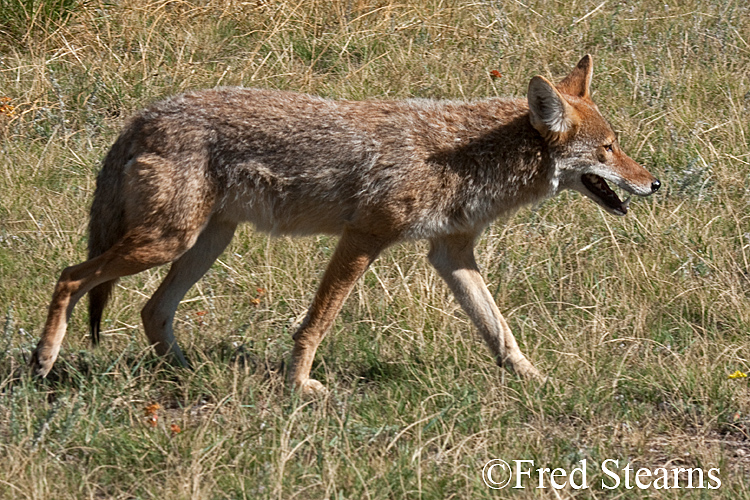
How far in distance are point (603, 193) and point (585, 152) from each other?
0.27 m

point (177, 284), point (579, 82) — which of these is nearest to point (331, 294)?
point (177, 284)

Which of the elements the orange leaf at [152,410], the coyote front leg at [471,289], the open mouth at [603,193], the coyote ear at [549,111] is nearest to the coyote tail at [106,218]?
the orange leaf at [152,410]

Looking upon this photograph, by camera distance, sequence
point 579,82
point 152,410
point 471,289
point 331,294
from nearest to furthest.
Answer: point 152,410 → point 331,294 → point 471,289 → point 579,82

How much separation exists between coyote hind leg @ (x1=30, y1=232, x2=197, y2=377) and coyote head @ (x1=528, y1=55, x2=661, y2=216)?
6.52ft

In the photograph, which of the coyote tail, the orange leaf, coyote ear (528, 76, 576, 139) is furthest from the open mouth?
the orange leaf

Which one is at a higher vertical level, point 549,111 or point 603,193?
point 549,111

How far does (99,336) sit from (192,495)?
184 cm

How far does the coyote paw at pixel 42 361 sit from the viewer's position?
4.77 m

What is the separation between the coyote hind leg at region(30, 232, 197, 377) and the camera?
4762 millimetres

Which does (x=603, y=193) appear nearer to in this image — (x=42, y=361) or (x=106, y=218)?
(x=106, y=218)

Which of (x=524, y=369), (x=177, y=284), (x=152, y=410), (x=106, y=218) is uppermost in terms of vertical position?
(x=106, y=218)

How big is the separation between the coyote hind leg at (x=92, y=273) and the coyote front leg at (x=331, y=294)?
2.41ft

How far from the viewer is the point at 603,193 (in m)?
5.33

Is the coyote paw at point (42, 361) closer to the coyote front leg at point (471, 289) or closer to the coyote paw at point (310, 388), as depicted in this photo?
the coyote paw at point (310, 388)
